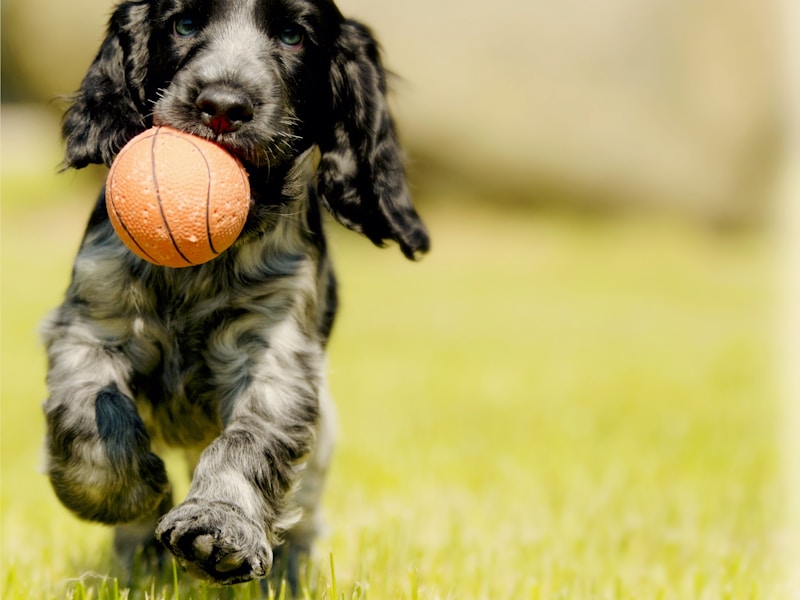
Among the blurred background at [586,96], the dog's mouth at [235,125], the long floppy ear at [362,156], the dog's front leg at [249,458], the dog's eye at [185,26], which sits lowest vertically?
the blurred background at [586,96]

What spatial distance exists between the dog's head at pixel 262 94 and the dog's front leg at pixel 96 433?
61cm

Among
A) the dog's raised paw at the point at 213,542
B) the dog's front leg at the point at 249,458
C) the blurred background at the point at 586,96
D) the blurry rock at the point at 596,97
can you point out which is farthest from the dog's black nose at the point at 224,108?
the blurry rock at the point at 596,97

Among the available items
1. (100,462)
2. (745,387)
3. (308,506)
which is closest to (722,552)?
(308,506)

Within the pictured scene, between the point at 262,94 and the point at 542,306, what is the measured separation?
9.78 m

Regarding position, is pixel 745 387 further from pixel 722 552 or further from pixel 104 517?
pixel 104 517

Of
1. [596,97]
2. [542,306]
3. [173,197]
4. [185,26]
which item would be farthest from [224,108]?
[596,97]

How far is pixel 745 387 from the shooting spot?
8008 millimetres

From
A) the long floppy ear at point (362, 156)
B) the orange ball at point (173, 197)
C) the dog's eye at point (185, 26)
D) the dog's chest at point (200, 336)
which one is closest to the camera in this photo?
the orange ball at point (173, 197)

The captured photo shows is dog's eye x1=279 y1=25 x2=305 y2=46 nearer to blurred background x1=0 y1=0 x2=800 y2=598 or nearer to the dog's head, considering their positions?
the dog's head

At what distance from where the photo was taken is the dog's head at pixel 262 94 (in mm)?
2980

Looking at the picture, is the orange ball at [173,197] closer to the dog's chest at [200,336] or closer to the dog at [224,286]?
the dog at [224,286]

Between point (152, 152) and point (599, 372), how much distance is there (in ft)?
20.5

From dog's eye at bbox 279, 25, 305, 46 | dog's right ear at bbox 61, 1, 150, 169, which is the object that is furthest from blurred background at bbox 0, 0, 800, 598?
dog's eye at bbox 279, 25, 305, 46

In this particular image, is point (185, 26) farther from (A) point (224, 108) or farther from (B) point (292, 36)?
(A) point (224, 108)
